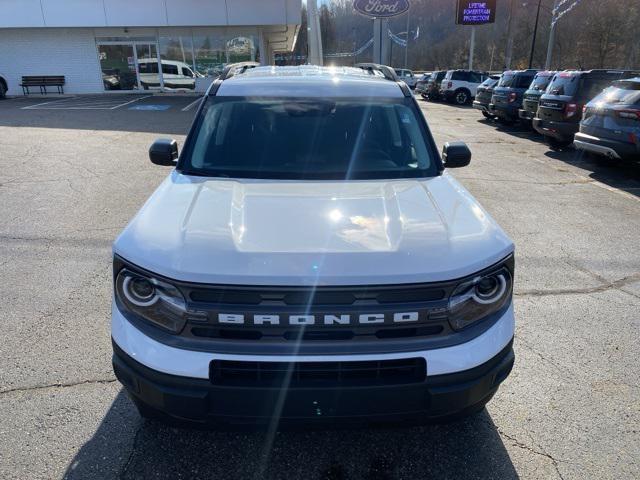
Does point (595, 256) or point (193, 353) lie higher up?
point (193, 353)

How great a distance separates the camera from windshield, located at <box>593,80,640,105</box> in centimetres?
822

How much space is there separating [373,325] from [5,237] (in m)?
5.24

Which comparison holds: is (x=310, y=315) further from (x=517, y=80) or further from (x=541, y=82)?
(x=517, y=80)

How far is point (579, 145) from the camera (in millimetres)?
9328

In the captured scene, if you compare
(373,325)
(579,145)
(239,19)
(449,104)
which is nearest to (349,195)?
(373,325)

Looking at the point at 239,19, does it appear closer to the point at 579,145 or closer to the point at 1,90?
the point at 1,90

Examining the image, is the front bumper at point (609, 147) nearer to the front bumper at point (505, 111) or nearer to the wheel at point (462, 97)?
the front bumper at point (505, 111)

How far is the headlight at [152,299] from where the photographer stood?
6.64ft

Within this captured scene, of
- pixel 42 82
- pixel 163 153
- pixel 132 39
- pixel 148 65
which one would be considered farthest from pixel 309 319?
pixel 42 82

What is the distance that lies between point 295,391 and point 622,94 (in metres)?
9.02

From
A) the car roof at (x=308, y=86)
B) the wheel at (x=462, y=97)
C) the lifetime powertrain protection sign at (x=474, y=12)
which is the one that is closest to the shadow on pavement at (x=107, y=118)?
the car roof at (x=308, y=86)

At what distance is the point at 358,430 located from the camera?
2172 millimetres

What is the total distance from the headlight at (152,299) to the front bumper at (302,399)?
7.9 inches

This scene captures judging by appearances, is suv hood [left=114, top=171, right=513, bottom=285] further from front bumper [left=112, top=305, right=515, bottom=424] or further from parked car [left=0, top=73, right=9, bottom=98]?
parked car [left=0, top=73, right=9, bottom=98]
